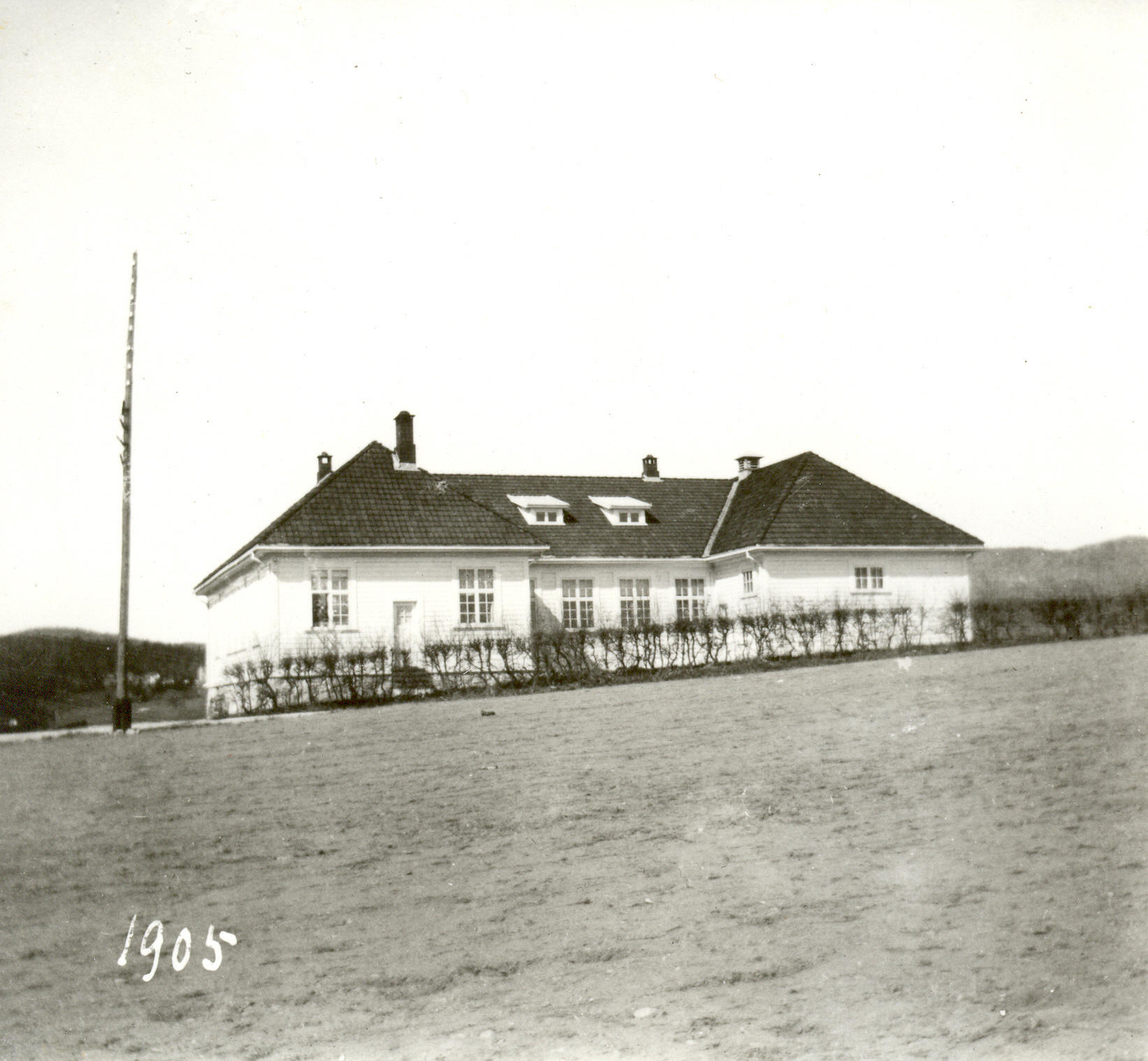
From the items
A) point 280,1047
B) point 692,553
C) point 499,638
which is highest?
point 692,553

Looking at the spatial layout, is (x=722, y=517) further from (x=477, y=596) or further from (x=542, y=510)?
(x=477, y=596)

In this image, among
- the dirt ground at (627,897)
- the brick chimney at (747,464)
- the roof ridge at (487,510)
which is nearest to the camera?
the dirt ground at (627,897)

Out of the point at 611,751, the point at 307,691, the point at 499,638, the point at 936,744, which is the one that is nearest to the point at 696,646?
the point at 499,638

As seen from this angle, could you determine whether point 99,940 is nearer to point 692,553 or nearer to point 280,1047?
point 280,1047

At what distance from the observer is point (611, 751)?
46.2 ft

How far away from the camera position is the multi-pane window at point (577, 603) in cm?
3234

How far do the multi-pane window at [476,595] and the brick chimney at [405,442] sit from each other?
11.9 ft

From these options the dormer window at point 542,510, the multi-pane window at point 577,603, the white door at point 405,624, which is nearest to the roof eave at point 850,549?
the multi-pane window at point 577,603

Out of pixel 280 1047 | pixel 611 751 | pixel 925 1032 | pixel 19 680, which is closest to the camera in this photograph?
pixel 925 1032

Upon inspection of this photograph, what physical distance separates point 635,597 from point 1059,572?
11.5m

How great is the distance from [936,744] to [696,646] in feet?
50.5

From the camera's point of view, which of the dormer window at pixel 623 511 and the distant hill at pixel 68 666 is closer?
the distant hill at pixel 68 666

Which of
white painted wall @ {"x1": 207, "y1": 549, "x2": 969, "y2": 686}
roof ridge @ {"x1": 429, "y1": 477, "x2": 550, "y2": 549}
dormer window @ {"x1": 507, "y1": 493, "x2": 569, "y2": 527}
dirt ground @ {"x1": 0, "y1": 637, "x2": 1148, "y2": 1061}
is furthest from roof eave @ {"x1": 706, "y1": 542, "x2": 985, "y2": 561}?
dirt ground @ {"x1": 0, "y1": 637, "x2": 1148, "y2": 1061}

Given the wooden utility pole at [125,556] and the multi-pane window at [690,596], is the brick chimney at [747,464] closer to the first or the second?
the multi-pane window at [690,596]
